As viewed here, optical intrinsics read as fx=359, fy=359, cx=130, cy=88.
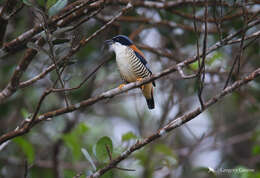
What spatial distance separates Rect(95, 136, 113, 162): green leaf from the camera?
115 inches

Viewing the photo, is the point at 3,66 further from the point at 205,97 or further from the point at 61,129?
the point at 205,97

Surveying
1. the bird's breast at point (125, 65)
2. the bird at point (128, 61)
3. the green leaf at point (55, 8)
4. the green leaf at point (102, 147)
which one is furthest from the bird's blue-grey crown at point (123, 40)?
the green leaf at point (55, 8)

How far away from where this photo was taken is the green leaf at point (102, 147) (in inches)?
115

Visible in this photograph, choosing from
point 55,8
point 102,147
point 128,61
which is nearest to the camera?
point 55,8

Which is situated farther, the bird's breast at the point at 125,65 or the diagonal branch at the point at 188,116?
the bird's breast at the point at 125,65

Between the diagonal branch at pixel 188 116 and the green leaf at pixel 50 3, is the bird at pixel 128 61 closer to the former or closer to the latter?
the diagonal branch at pixel 188 116

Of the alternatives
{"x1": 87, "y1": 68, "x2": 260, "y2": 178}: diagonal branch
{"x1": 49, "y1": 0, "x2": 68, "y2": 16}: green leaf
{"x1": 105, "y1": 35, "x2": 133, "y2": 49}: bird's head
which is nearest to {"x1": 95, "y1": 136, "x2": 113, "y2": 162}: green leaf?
{"x1": 87, "y1": 68, "x2": 260, "y2": 178}: diagonal branch

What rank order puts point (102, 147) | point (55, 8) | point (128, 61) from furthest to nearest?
point (128, 61) → point (102, 147) → point (55, 8)

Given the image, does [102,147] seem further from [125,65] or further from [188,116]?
[125,65]

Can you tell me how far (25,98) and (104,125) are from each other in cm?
230

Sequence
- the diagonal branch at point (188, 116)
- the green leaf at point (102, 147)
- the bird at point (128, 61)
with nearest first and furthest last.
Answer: the diagonal branch at point (188, 116) < the green leaf at point (102, 147) < the bird at point (128, 61)

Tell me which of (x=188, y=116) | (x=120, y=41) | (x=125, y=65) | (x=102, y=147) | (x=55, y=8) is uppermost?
(x=55, y=8)

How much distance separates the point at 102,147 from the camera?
9.67 ft

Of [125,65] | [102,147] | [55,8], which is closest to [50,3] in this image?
[55,8]
